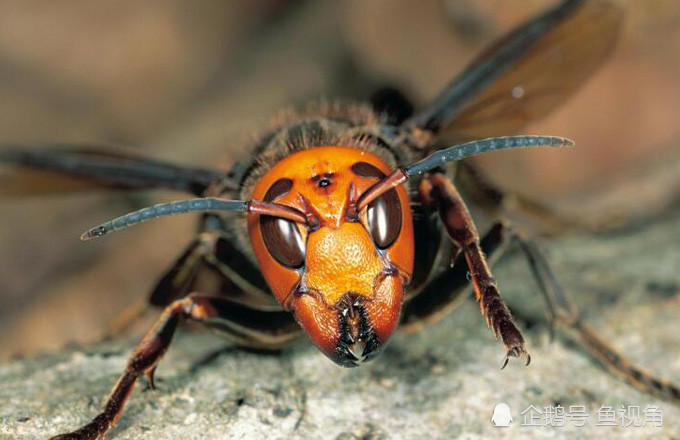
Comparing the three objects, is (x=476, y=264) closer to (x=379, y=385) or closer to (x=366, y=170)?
(x=366, y=170)

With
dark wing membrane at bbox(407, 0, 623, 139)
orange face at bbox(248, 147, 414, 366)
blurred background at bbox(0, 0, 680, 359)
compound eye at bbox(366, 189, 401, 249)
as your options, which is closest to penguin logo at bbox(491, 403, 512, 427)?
orange face at bbox(248, 147, 414, 366)

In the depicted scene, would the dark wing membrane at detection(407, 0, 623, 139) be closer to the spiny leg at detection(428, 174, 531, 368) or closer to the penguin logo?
the spiny leg at detection(428, 174, 531, 368)

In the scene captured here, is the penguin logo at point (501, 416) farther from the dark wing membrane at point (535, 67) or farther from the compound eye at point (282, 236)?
the dark wing membrane at point (535, 67)

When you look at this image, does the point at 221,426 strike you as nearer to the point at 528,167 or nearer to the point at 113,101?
the point at 528,167

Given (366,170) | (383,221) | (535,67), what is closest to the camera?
(383,221)

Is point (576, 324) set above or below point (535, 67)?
below

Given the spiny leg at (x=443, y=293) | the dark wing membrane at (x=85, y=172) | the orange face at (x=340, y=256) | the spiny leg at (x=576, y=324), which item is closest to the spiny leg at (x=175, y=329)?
the orange face at (x=340, y=256)

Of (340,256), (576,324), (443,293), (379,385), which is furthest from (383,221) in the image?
(576,324)
